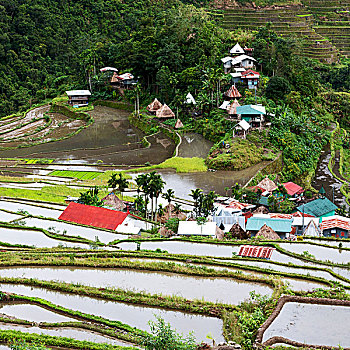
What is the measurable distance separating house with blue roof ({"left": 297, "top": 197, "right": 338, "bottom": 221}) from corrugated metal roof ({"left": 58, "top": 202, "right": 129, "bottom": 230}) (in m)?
7.04

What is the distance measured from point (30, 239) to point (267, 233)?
7.51 m

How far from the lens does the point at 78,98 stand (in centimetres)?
4078

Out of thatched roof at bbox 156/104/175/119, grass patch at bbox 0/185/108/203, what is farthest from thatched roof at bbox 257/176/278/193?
thatched roof at bbox 156/104/175/119

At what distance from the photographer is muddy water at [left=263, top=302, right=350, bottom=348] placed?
1053cm

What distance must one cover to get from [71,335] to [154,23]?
3694 centimetres

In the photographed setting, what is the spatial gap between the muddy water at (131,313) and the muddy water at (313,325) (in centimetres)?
120

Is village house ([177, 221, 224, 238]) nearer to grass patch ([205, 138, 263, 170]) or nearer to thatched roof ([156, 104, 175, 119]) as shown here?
grass patch ([205, 138, 263, 170])

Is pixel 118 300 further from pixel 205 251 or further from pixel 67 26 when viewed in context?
pixel 67 26

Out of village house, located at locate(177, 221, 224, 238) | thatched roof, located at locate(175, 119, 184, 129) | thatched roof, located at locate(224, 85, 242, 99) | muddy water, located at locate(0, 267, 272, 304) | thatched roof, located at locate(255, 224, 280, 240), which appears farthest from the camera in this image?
thatched roof, located at locate(175, 119, 184, 129)

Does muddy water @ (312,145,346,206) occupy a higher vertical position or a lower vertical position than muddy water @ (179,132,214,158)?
lower

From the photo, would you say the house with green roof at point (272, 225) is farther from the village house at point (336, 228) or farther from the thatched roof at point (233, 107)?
the thatched roof at point (233, 107)

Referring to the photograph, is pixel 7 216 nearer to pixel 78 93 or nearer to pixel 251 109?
pixel 251 109

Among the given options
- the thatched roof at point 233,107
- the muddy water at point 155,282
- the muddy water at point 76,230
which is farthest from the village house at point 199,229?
the thatched roof at point 233,107

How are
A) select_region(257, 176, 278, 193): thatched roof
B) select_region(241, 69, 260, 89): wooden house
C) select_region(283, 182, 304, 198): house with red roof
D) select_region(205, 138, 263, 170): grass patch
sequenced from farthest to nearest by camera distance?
select_region(241, 69, 260, 89): wooden house, select_region(205, 138, 263, 170): grass patch, select_region(257, 176, 278, 193): thatched roof, select_region(283, 182, 304, 198): house with red roof
